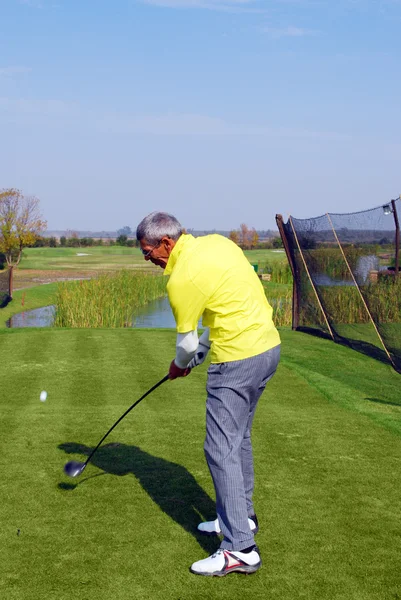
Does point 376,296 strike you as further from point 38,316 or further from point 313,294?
point 38,316

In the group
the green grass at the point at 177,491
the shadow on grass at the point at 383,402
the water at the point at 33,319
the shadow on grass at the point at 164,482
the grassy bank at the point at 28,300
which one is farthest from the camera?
the grassy bank at the point at 28,300

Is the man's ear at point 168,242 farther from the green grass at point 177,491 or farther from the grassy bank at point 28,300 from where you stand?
the grassy bank at point 28,300

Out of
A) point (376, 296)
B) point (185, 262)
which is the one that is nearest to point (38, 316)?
point (376, 296)

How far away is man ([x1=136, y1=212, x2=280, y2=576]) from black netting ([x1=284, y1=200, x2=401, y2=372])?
6825mm

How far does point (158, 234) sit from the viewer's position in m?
3.97

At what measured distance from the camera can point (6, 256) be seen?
163 ft

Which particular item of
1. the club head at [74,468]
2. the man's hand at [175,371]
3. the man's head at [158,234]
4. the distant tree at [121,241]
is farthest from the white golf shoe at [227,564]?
the distant tree at [121,241]

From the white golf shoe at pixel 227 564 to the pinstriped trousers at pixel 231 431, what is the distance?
0.14ft

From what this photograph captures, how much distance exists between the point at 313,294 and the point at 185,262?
10.1 meters

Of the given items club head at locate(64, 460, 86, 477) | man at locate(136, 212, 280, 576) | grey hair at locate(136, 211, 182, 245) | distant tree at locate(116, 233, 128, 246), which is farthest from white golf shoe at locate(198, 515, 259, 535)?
distant tree at locate(116, 233, 128, 246)

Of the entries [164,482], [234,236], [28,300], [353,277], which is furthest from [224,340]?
[234,236]

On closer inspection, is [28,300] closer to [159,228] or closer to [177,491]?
[177,491]

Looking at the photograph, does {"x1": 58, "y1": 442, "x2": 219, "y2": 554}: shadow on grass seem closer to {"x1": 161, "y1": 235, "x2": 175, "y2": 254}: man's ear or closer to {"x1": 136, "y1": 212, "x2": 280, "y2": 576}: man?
{"x1": 136, "y1": 212, "x2": 280, "y2": 576}: man

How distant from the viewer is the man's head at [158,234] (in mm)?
3973
